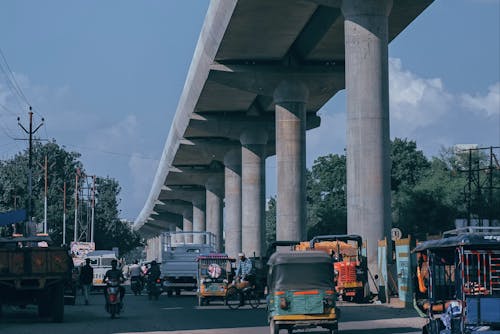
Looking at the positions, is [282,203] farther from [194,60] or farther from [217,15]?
[217,15]

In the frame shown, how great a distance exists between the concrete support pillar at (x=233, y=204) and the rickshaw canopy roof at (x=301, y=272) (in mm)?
65179

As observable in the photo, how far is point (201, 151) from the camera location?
316 ft

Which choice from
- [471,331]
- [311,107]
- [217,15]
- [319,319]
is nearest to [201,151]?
[311,107]

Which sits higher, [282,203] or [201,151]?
[201,151]

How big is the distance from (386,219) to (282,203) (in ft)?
73.3

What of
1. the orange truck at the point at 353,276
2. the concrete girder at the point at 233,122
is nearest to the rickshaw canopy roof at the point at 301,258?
the orange truck at the point at 353,276

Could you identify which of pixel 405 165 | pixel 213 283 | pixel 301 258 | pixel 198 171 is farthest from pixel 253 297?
pixel 405 165

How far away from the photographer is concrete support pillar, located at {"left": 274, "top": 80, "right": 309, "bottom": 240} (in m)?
65.1

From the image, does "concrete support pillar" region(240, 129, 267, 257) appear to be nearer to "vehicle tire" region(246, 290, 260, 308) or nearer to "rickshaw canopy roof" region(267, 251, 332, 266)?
"vehicle tire" region(246, 290, 260, 308)

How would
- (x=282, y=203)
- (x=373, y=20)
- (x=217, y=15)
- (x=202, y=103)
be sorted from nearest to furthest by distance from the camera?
(x=373, y=20) → (x=217, y=15) → (x=282, y=203) → (x=202, y=103)

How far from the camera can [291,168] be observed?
65.5 metres

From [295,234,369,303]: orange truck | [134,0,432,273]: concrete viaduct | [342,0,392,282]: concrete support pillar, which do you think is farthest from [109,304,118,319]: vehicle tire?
[134,0,432,273]: concrete viaduct

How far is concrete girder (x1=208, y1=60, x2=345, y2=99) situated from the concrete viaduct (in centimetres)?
6

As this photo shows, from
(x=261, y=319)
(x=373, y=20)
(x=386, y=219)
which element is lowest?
(x=261, y=319)
